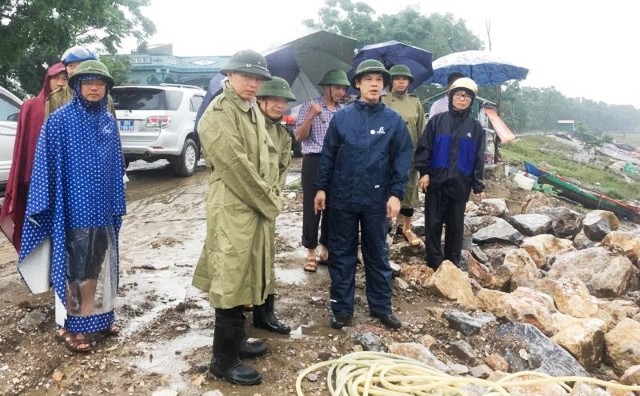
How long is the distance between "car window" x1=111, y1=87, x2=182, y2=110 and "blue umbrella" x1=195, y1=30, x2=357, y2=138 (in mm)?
4490

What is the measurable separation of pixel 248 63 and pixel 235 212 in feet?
2.62

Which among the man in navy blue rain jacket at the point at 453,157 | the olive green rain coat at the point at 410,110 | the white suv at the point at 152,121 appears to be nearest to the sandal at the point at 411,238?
the olive green rain coat at the point at 410,110

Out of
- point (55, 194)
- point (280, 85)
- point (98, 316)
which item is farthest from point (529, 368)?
point (55, 194)

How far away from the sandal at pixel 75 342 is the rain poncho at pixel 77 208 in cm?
5

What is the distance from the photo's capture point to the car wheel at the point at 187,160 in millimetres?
9078

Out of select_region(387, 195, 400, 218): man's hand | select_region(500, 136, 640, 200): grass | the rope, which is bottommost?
select_region(500, 136, 640, 200): grass

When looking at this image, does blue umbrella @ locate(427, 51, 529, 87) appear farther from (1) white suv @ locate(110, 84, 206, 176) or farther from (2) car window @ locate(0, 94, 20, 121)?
(2) car window @ locate(0, 94, 20, 121)

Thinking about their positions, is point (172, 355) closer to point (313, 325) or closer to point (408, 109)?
point (313, 325)

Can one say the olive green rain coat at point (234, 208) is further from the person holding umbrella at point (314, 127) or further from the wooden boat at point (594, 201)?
the wooden boat at point (594, 201)

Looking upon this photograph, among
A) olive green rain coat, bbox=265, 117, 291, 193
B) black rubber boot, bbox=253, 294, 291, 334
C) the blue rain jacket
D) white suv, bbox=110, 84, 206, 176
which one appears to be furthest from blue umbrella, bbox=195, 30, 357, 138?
white suv, bbox=110, 84, 206, 176

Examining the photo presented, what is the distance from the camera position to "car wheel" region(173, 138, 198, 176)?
9078 mm

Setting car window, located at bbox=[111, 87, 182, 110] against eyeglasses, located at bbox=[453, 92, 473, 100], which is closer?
eyeglasses, located at bbox=[453, 92, 473, 100]

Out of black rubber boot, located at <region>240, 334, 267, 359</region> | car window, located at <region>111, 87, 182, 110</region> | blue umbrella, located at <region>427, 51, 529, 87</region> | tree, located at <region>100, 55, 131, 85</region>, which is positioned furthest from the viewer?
tree, located at <region>100, 55, 131, 85</region>

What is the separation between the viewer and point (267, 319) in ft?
11.6
